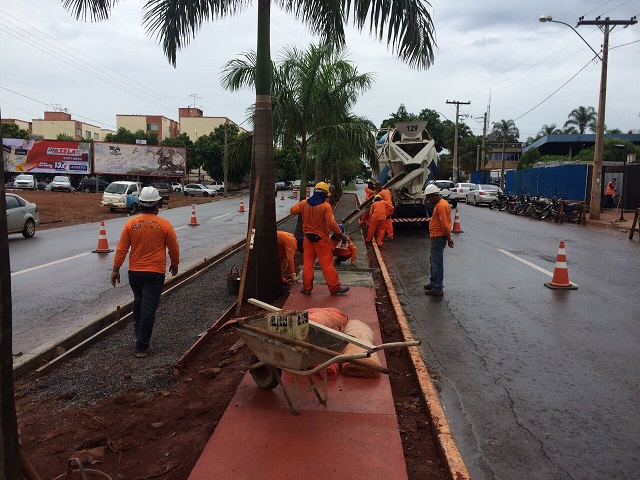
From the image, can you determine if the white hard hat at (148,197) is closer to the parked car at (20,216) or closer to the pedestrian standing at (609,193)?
the parked car at (20,216)

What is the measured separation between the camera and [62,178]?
49938 mm

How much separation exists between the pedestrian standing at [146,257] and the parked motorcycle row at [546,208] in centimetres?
2085

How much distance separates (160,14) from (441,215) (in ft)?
17.7

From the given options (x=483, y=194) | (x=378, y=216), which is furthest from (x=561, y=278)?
(x=483, y=194)

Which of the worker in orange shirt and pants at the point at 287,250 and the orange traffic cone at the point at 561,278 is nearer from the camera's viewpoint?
the worker in orange shirt and pants at the point at 287,250

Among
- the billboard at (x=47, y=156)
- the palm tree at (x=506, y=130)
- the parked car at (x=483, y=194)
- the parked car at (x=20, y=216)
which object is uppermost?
the palm tree at (x=506, y=130)

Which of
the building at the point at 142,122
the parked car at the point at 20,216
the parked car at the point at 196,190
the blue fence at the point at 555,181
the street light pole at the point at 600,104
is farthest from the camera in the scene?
the building at the point at 142,122

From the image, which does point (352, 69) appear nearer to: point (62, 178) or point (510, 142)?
point (62, 178)

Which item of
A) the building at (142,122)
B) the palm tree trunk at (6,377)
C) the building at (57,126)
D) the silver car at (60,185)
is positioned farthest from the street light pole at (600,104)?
the building at (57,126)

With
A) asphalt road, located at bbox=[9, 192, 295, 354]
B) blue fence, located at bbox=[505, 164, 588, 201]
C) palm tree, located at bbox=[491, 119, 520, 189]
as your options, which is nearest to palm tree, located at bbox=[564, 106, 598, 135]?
palm tree, located at bbox=[491, 119, 520, 189]

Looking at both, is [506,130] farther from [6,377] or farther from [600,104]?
[6,377]

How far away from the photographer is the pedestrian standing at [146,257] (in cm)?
575

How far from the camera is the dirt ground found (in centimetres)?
372

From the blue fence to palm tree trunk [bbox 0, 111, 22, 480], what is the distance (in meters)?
27.9
